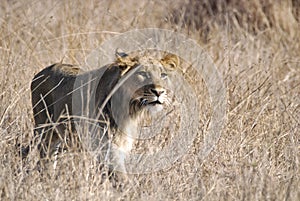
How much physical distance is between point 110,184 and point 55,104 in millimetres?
945

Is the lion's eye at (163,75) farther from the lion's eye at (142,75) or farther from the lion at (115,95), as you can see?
the lion's eye at (142,75)

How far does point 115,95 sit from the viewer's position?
476cm

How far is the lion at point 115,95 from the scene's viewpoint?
4.54m

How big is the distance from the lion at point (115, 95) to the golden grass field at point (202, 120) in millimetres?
252

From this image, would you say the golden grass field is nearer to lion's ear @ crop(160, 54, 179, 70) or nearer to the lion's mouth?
the lion's mouth

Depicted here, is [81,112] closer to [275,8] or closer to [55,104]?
[55,104]

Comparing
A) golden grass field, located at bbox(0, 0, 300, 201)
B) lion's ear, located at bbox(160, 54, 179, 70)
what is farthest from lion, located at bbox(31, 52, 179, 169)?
golden grass field, located at bbox(0, 0, 300, 201)

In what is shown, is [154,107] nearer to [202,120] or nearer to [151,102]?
[151,102]

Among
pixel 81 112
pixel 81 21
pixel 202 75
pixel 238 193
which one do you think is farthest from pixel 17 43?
pixel 238 193

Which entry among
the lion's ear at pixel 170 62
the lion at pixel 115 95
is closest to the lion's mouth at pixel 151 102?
the lion at pixel 115 95

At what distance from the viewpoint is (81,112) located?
4762 mm

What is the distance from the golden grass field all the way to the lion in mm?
252

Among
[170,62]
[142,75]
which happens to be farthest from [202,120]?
[142,75]

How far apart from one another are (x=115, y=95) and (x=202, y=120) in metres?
0.93
